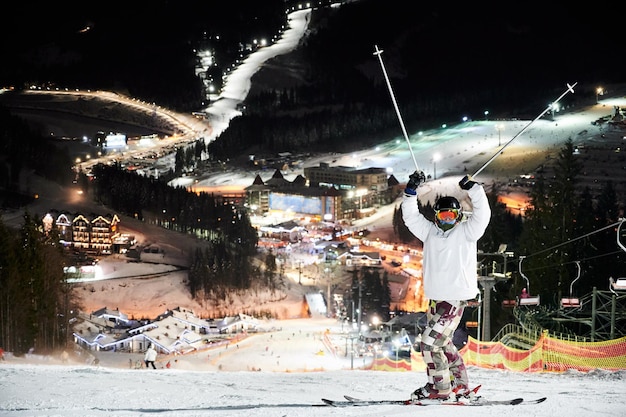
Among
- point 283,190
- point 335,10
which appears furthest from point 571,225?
point 335,10

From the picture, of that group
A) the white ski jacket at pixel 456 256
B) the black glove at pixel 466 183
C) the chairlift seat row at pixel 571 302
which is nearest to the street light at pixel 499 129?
the chairlift seat row at pixel 571 302

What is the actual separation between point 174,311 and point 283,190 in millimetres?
29237

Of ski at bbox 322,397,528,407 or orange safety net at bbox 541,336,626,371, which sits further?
orange safety net at bbox 541,336,626,371

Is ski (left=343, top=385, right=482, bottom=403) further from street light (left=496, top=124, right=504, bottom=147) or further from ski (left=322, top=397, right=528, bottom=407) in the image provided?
street light (left=496, top=124, right=504, bottom=147)

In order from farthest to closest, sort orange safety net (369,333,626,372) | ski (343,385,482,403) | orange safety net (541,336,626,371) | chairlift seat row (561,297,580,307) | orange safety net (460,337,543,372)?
chairlift seat row (561,297,580,307)
orange safety net (460,337,543,372)
orange safety net (369,333,626,372)
orange safety net (541,336,626,371)
ski (343,385,482,403)

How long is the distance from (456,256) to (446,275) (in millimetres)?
148

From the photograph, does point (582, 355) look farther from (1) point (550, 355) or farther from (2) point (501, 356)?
(2) point (501, 356)

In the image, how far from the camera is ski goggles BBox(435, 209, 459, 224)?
19.5ft

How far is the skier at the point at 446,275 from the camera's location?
5934 mm

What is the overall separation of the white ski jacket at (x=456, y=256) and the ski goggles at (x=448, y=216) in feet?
0.24

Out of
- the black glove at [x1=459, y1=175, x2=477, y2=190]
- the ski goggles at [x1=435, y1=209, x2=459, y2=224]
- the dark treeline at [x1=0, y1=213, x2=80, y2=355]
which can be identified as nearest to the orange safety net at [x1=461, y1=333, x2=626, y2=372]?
the ski goggles at [x1=435, y1=209, x2=459, y2=224]

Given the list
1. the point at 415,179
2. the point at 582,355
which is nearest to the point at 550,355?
the point at 582,355

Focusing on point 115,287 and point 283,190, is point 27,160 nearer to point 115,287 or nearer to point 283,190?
point 283,190

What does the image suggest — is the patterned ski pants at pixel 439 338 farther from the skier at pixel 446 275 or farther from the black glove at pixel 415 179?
the black glove at pixel 415 179
